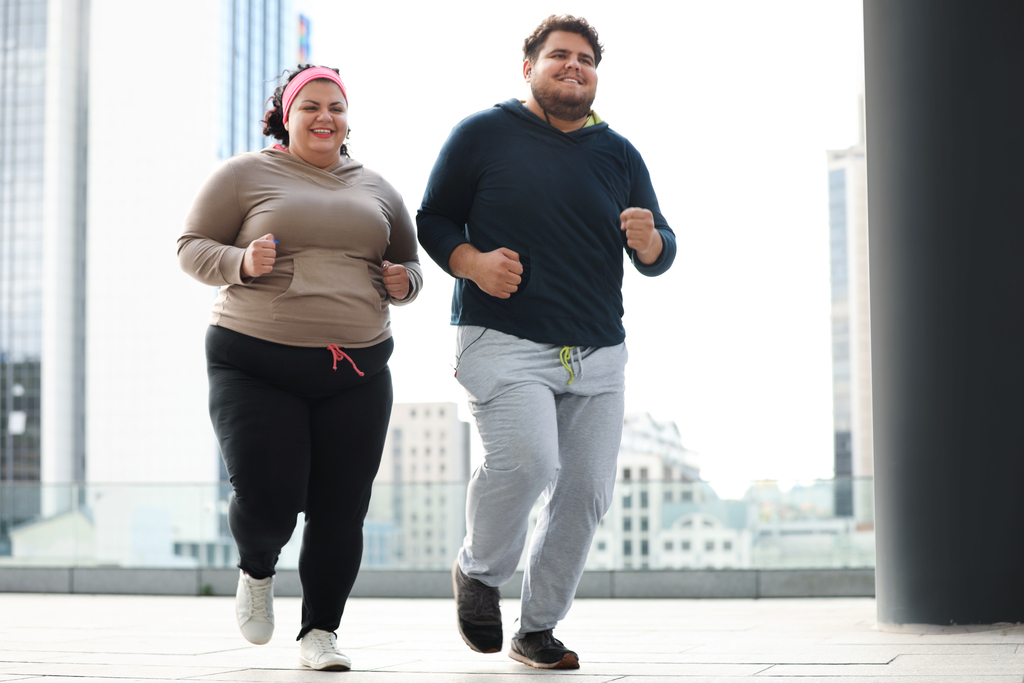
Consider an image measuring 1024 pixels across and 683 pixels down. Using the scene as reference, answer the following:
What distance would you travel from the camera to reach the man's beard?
10.9 ft

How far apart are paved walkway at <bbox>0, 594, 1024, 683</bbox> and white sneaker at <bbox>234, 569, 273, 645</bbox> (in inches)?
4.4

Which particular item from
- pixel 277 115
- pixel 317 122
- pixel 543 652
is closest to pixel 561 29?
pixel 317 122

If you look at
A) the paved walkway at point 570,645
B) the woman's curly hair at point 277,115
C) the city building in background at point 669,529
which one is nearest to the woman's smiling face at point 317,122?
the woman's curly hair at point 277,115

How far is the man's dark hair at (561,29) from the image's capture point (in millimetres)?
3348

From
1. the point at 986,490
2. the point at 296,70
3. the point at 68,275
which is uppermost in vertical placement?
the point at 68,275

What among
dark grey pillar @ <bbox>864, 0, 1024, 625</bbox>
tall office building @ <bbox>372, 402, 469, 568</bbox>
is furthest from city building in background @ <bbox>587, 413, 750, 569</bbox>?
dark grey pillar @ <bbox>864, 0, 1024, 625</bbox>

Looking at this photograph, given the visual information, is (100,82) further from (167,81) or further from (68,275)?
(68,275)

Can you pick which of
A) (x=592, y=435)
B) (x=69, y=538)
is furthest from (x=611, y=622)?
(x=69, y=538)

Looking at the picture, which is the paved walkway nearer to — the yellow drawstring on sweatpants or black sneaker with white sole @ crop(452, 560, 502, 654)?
black sneaker with white sole @ crop(452, 560, 502, 654)

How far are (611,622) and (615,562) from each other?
A: 8.66 feet

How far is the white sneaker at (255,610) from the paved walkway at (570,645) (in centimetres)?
11

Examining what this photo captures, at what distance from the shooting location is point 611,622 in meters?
5.50

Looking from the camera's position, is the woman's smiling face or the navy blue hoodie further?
the woman's smiling face

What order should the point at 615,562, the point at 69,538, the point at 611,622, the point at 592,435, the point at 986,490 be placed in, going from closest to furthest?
the point at 592,435 < the point at 986,490 < the point at 611,622 < the point at 615,562 < the point at 69,538
